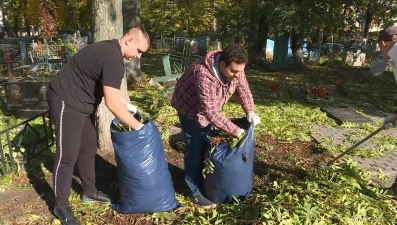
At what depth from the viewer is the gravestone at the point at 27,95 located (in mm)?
5832

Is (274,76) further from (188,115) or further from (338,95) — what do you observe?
(188,115)

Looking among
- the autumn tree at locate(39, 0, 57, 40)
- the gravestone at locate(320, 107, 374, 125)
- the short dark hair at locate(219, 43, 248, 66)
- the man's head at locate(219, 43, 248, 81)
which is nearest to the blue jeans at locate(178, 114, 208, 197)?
the man's head at locate(219, 43, 248, 81)

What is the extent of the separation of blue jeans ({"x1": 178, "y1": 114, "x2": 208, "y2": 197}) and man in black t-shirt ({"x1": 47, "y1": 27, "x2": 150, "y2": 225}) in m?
0.50

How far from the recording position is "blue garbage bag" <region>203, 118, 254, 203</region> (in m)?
2.98

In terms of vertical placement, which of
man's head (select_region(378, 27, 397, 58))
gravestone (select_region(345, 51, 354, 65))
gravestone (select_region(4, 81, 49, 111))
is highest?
man's head (select_region(378, 27, 397, 58))

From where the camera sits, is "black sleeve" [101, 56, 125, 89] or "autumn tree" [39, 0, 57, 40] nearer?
"black sleeve" [101, 56, 125, 89]

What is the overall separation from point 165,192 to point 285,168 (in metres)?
1.57

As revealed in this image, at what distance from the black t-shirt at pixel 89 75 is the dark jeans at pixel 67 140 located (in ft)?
0.22

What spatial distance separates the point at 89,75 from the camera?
2826 mm

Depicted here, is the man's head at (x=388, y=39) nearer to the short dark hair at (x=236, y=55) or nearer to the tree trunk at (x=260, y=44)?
the short dark hair at (x=236, y=55)

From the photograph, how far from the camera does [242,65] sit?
276cm

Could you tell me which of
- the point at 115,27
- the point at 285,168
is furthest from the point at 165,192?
the point at 115,27

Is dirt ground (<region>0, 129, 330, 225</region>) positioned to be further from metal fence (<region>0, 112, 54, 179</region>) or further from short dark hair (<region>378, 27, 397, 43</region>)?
short dark hair (<region>378, 27, 397, 43</region>)

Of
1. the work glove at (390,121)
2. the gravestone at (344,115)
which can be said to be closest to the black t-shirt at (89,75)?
the work glove at (390,121)
